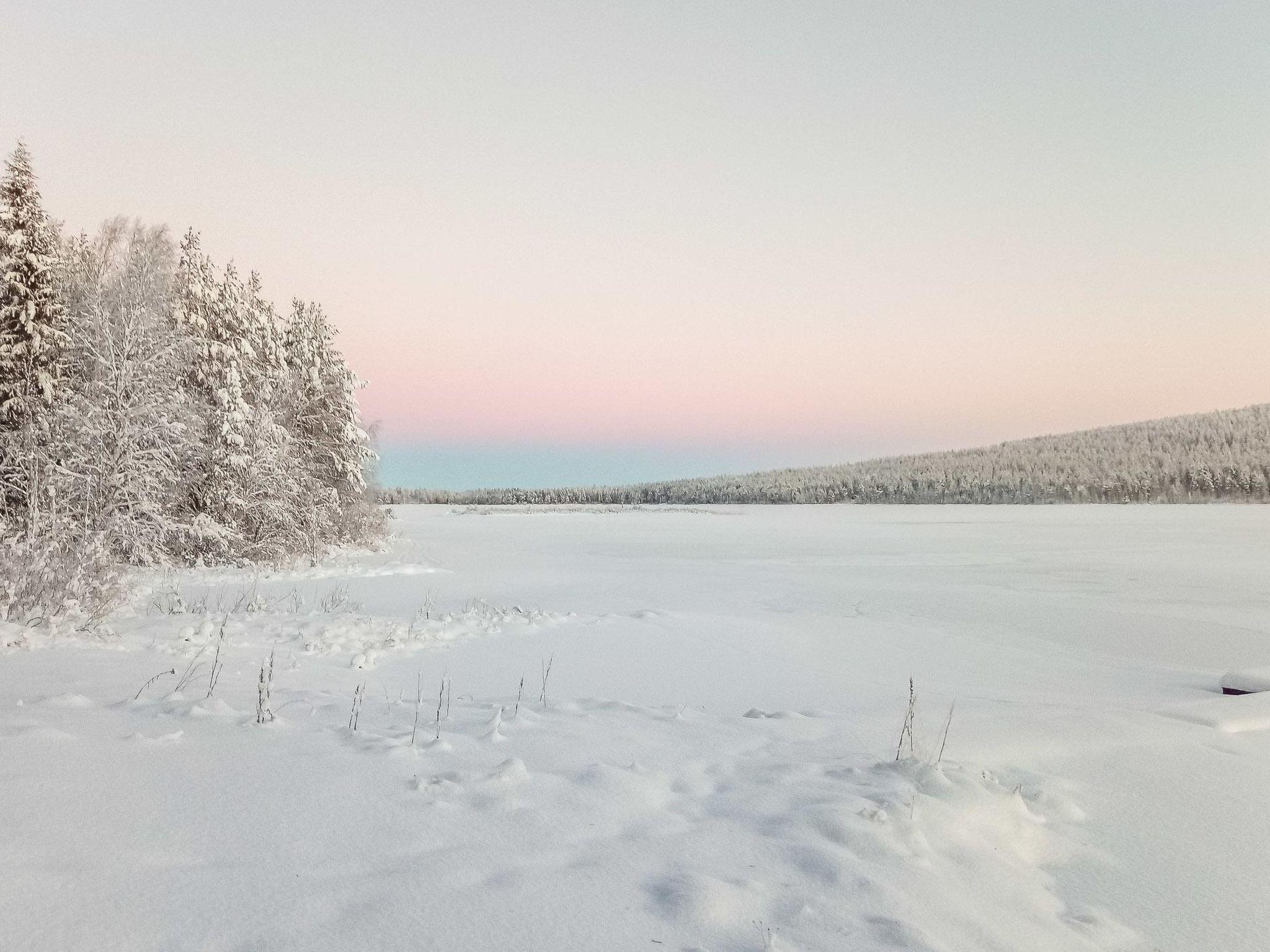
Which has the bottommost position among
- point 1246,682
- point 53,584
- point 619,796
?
point 1246,682

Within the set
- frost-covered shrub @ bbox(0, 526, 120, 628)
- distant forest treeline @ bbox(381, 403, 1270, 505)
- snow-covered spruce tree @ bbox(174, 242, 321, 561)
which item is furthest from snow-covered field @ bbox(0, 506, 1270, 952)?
distant forest treeline @ bbox(381, 403, 1270, 505)

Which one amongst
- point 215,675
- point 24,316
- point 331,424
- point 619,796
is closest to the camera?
point 619,796

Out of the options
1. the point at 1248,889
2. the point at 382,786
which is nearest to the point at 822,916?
the point at 1248,889

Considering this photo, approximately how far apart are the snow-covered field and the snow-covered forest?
10.2 m

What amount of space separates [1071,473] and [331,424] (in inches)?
3330

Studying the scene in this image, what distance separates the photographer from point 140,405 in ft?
59.7

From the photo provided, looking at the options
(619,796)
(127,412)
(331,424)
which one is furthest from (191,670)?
(331,424)

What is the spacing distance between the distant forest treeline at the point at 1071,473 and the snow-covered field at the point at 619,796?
42.9 m

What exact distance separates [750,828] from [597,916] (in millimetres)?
1098

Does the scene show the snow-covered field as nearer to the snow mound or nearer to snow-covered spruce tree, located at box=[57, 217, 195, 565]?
the snow mound

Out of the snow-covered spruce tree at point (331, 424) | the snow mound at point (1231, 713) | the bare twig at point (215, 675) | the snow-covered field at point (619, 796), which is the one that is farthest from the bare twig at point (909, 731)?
the snow-covered spruce tree at point (331, 424)

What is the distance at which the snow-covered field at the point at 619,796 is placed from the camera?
264 cm

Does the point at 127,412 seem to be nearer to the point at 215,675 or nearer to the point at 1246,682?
the point at 215,675

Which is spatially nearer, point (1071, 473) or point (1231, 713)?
point (1231, 713)
